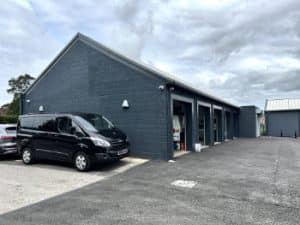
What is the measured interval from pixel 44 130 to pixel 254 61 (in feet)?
58.3

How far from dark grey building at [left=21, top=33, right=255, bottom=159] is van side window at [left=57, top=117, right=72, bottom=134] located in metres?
2.83

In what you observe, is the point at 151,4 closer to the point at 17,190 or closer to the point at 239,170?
the point at 239,170

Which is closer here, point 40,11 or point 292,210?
point 292,210

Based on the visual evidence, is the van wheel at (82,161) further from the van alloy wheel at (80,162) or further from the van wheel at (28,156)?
the van wheel at (28,156)

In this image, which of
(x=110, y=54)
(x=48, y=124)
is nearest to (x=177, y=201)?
(x=48, y=124)

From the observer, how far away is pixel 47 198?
17.8ft

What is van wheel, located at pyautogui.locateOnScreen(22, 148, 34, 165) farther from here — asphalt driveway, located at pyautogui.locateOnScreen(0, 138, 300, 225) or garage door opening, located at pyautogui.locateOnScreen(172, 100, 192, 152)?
garage door opening, located at pyautogui.locateOnScreen(172, 100, 192, 152)

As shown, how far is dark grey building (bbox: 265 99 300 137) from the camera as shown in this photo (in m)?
28.4

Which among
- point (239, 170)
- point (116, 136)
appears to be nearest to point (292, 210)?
point (239, 170)

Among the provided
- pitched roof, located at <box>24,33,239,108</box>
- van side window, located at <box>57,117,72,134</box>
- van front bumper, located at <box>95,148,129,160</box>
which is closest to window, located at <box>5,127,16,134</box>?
van side window, located at <box>57,117,72,134</box>

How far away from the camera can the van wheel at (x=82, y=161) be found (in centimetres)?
799

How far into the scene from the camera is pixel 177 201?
17.0ft

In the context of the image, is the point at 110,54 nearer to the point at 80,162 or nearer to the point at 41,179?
the point at 80,162

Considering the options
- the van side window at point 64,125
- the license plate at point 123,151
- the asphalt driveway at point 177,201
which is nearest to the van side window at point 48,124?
the van side window at point 64,125
